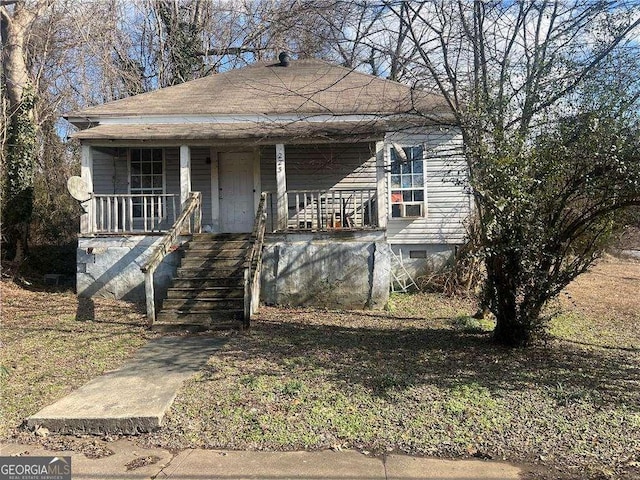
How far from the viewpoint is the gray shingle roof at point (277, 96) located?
459 inches

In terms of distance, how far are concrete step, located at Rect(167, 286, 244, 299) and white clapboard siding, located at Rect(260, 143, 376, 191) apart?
4387mm

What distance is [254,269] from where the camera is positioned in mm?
8508

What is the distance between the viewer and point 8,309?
928 centimetres

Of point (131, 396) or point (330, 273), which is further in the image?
point (330, 273)

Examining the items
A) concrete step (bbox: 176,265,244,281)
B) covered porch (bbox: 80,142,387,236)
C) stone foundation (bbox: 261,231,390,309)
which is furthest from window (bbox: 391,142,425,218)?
concrete step (bbox: 176,265,244,281)

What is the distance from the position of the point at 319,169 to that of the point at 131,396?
8573 millimetres

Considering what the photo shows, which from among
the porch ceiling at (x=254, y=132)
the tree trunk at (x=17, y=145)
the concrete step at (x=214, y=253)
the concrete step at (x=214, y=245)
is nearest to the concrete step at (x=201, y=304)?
the concrete step at (x=214, y=253)

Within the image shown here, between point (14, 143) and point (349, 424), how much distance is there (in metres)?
12.5

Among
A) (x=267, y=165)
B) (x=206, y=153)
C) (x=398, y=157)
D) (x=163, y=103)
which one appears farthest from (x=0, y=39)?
(x=398, y=157)

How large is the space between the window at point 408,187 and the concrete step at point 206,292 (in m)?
5.26

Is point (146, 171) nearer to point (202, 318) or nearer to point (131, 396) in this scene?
point (202, 318)

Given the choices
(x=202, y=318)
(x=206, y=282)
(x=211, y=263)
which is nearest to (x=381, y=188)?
(x=211, y=263)

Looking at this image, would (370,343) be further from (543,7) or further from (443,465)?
(543,7)

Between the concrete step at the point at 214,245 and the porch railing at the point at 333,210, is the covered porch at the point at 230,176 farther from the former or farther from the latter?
the concrete step at the point at 214,245
